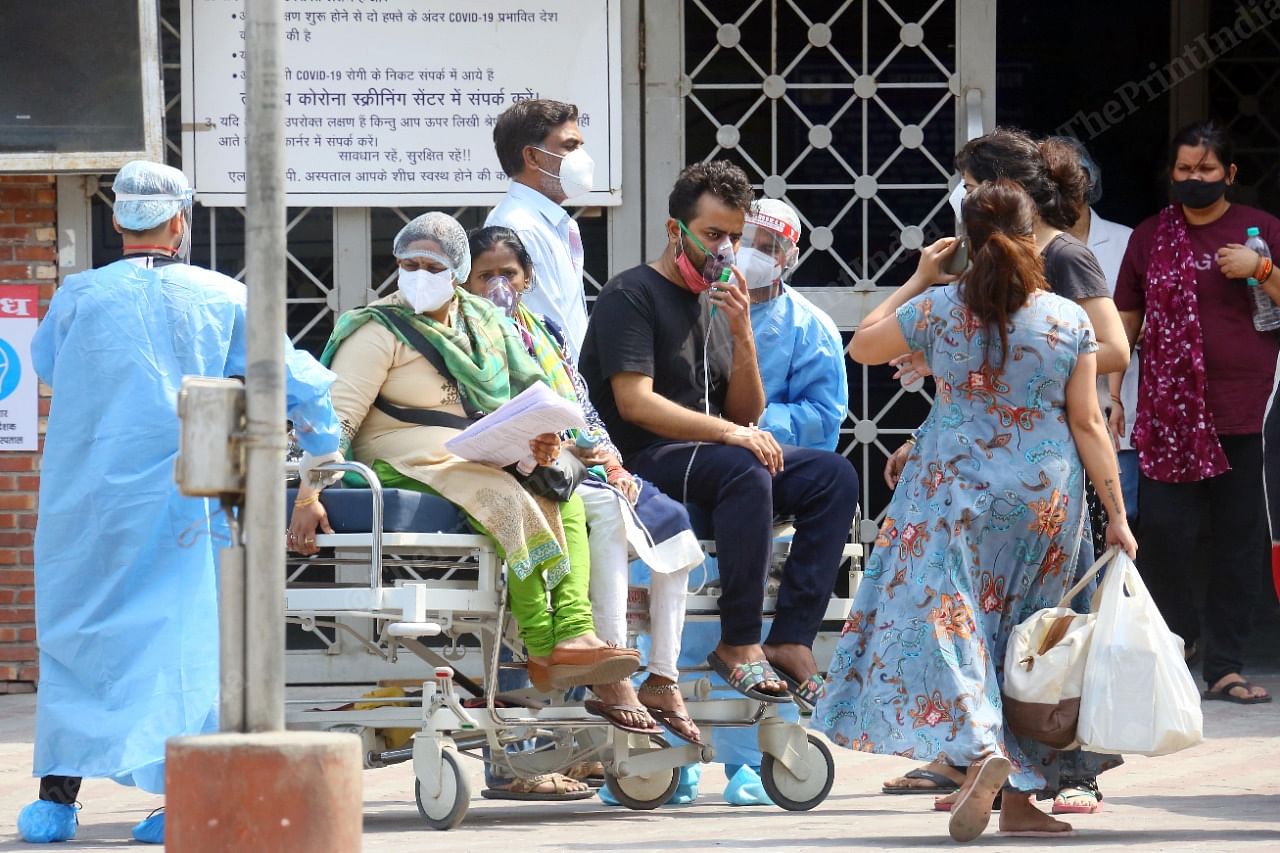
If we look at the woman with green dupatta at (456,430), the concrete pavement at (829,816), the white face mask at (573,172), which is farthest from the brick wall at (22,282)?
the woman with green dupatta at (456,430)

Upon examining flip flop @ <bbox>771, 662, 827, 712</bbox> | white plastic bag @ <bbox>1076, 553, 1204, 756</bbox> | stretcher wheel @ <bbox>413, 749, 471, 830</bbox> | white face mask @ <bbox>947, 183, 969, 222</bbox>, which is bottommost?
stretcher wheel @ <bbox>413, 749, 471, 830</bbox>

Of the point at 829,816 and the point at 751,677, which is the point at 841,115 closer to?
the point at 751,677

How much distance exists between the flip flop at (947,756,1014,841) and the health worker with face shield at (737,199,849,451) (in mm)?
1674

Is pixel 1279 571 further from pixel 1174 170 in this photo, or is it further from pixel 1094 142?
pixel 1094 142

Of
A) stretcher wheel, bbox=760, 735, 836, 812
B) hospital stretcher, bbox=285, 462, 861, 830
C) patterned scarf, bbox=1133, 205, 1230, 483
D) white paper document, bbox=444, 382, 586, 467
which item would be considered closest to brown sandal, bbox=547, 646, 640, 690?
hospital stretcher, bbox=285, 462, 861, 830

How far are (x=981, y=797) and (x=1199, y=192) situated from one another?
3.50 metres

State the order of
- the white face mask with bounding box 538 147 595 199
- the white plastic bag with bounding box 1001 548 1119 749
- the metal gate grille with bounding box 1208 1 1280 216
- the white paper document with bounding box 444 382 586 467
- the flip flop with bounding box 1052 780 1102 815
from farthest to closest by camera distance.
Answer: the metal gate grille with bounding box 1208 1 1280 216 < the white face mask with bounding box 538 147 595 199 < the flip flop with bounding box 1052 780 1102 815 < the white paper document with bounding box 444 382 586 467 < the white plastic bag with bounding box 1001 548 1119 749

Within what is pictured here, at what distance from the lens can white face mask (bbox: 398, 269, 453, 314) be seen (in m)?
5.85

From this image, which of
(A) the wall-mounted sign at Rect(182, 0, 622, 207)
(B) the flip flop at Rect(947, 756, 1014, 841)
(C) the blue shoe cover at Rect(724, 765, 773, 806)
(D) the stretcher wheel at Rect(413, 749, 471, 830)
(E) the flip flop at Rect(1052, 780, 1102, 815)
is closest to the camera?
(B) the flip flop at Rect(947, 756, 1014, 841)

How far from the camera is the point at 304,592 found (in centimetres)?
553

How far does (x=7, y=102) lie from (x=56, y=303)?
2800 mm

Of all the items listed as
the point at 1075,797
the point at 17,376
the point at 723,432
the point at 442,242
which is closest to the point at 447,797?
the point at 723,432

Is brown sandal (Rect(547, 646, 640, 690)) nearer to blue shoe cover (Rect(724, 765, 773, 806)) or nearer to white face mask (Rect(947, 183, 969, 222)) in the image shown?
blue shoe cover (Rect(724, 765, 773, 806))

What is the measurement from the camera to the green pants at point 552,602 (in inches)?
221
